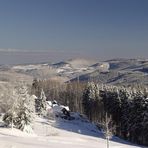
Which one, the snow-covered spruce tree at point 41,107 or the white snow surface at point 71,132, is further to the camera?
the snow-covered spruce tree at point 41,107

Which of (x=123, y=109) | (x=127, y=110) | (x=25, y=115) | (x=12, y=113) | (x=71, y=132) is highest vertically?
(x=123, y=109)

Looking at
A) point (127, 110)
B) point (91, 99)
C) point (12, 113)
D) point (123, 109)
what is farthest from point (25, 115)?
point (91, 99)

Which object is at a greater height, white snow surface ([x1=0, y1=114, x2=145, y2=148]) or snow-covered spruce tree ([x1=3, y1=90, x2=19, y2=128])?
snow-covered spruce tree ([x1=3, y1=90, x2=19, y2=128])

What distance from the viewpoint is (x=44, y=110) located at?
12644 centimetres

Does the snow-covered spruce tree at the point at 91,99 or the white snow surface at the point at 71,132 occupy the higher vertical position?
the snow-covered spruce tree at the point at 91,99

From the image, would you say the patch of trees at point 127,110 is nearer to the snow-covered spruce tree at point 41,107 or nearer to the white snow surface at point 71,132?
the white snow surface at point 71,132

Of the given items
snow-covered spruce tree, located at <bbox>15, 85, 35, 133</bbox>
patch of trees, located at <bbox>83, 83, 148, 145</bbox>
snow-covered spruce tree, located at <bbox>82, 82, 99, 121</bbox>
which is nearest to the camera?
snow-covered spruce tree, located at <bbox>15, 85, 35, 133</bbox>

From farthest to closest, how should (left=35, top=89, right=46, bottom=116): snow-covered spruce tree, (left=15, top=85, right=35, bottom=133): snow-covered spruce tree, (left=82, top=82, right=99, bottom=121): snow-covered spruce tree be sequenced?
(left=82, top=82, right=99, bottom=121): snow-covered spruce tree
(left=35, top=89, right=46, bottom=116): snow-covered spruce tree
(left=15, top=85, right=35, bottom=133): snow-covered spruce tree

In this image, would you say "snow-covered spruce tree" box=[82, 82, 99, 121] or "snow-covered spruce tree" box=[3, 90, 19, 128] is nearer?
"snow-covered spruce tree" box=[3, 90, 19, 128]

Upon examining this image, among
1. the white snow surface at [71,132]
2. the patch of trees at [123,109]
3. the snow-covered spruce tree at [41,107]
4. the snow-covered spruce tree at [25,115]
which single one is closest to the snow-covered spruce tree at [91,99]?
the patch of trees at [123,109]

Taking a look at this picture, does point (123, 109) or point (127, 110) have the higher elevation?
point (123, 109)

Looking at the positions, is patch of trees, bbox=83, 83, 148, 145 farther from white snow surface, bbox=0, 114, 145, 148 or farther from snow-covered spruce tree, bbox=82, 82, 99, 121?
white snow surface, bbox=0, 114, 145, 148

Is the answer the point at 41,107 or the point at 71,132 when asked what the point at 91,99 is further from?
the point at 71,132

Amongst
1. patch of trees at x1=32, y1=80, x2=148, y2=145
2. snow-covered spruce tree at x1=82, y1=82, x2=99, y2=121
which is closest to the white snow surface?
patch of trees at x1=32, y1=80, x2=148, y2=145
